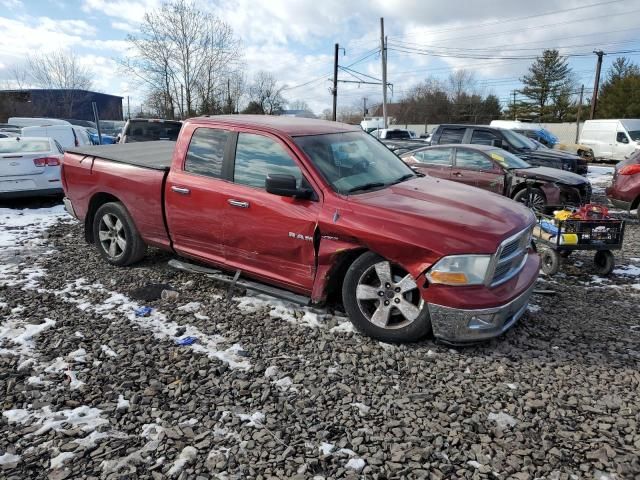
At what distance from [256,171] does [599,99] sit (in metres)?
54.2

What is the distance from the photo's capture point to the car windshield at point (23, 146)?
935cm

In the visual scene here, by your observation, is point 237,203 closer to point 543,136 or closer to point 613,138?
point 543,136

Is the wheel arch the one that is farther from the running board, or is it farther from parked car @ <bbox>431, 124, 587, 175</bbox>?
parked car @ <bbox>431, 124, 587, 175</bbox>

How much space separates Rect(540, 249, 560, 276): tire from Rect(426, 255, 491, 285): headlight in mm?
2708

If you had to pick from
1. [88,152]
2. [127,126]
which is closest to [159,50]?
[127,126]

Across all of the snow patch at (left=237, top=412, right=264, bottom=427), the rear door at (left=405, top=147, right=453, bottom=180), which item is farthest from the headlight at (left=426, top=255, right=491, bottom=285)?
the rear door at (left=405, top=147, right=453, bottom=180)

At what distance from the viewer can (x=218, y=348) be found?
12.6ft

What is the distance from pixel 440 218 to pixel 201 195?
233 centimetres

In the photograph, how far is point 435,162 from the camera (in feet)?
33.9

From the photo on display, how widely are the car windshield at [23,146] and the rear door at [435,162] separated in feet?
25.3

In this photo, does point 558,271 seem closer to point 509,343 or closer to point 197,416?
point 509,343

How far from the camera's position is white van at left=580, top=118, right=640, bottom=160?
23547 mm

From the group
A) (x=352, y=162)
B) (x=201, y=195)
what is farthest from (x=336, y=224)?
(x=201, y=195)

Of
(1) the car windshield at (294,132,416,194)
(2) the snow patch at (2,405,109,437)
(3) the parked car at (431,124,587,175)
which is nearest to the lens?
(2) the snow patch at (2,405,109,437)
